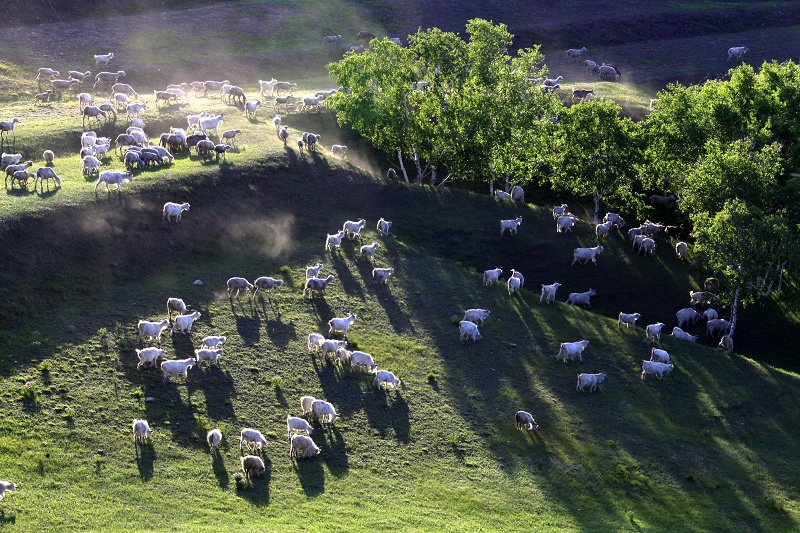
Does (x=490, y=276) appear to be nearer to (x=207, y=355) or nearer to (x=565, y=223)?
(x=565, y=223)

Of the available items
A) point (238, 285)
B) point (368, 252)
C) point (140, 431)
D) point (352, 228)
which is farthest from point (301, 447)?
point (352, 228)

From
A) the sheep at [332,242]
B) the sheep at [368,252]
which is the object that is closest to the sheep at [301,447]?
the sheep at [368,252]

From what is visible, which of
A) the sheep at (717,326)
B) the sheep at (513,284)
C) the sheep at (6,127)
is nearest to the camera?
the sheep at (513,284)

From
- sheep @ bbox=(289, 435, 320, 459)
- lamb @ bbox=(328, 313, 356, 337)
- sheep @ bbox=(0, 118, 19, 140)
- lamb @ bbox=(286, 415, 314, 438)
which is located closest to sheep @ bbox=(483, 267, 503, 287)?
lamb @ bbox=(328, 313, 356, 337)

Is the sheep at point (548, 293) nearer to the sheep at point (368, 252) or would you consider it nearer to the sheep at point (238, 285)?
the sheep at point (368, 252)

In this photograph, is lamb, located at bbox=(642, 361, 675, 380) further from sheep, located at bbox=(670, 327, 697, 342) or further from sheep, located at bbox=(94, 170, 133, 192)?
sheep, located at bbox=(94, 170, 133, 192)

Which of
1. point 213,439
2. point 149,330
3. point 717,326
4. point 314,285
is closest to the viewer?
point 213,439

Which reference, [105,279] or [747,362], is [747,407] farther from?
[105,279]
